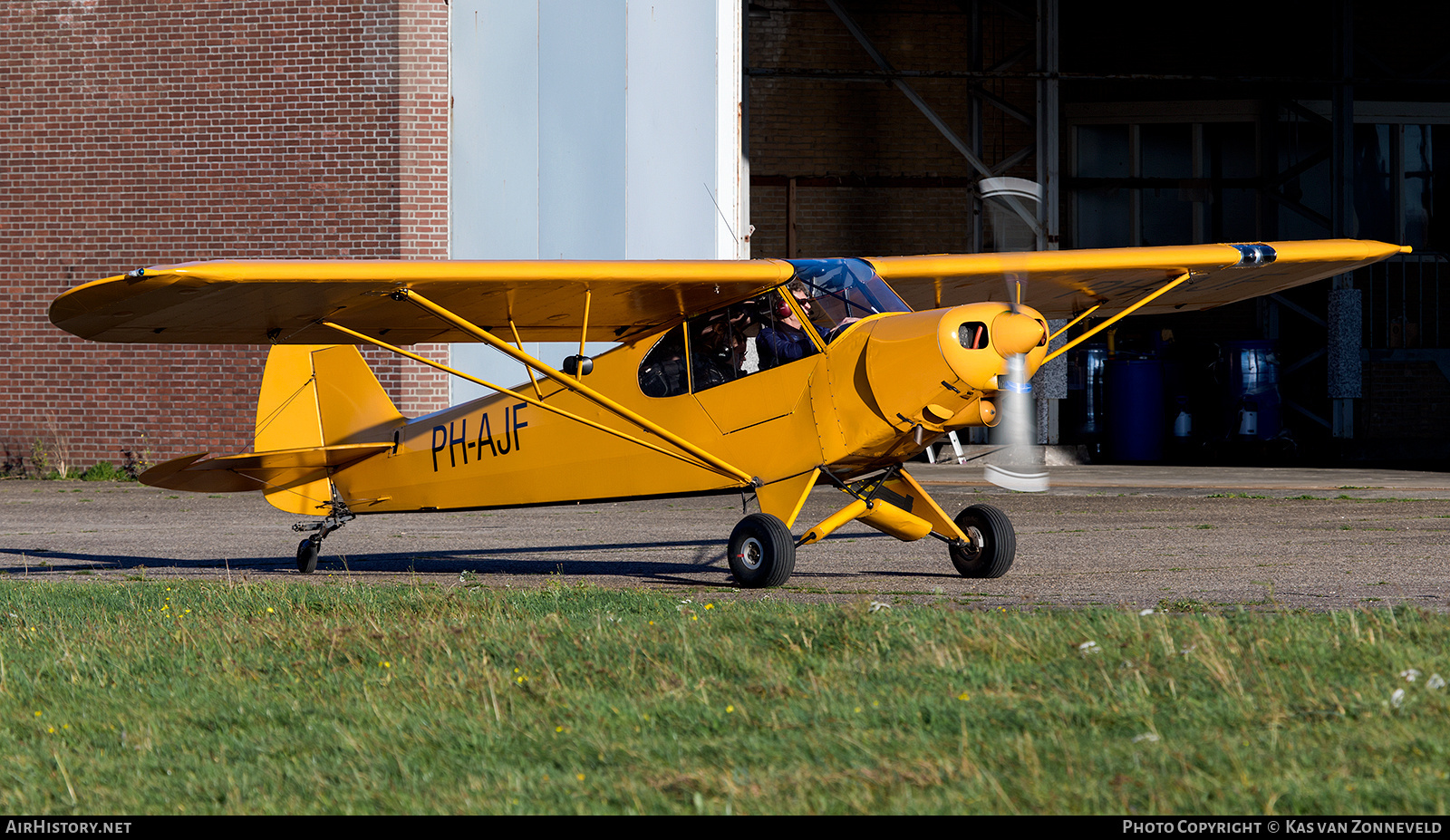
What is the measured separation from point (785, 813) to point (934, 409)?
4.46 meters

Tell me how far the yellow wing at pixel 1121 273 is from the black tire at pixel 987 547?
5.78ft

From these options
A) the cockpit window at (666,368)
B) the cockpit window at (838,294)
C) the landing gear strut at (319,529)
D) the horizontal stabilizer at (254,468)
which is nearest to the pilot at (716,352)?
the cockpit window at (666,368)

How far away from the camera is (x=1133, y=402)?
68.9 feet

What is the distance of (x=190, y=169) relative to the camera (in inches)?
697

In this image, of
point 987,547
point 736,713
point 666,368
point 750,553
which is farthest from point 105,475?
point 736,713

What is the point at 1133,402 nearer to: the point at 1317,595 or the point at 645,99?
the point at 645,99

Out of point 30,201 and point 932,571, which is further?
point 30,201

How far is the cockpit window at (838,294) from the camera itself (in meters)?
8.41

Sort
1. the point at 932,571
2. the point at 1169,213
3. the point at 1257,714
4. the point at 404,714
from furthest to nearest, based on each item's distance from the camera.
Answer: the point at 1169,213, the point at 932,571, the point at 404,714, the point at 1257,714

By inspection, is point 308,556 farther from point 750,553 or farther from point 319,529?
point 750,553

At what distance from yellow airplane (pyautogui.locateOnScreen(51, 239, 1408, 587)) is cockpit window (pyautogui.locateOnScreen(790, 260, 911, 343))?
1 centimetres

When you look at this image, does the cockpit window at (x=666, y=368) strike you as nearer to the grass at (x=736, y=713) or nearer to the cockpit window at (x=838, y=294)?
the cockpit window at (x=838, y=294)

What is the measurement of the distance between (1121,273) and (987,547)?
9.44 ft

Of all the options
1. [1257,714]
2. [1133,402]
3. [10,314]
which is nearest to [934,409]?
[1257,714]
